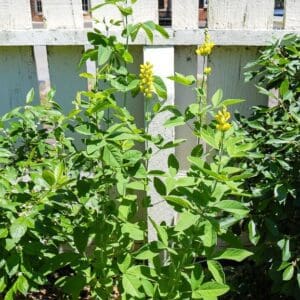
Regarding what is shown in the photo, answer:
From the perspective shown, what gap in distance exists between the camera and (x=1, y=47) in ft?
7.57

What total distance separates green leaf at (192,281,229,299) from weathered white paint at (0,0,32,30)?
1431 mm

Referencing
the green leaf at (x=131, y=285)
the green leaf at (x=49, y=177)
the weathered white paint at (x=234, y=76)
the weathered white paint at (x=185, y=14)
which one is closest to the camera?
the green leaf at (x=49, y=177)

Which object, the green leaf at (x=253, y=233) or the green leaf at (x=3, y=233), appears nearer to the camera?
the green leaf at (x=3, y=233)

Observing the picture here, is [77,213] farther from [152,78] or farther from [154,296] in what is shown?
[152,78]

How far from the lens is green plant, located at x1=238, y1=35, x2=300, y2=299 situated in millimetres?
1723

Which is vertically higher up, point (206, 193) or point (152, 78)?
point (152, 78)

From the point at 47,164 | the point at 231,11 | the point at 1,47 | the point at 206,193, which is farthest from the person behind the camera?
the point at 1,47

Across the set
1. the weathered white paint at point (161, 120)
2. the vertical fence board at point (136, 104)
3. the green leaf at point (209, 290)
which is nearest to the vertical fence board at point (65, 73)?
the vertical fence board at point (136, 104)

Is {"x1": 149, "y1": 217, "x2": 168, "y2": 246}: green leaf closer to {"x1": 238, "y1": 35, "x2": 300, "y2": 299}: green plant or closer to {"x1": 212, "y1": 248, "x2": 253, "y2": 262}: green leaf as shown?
{"x1": 212, "y1": 248, "x2": 253, "y2": 262}: green leaf

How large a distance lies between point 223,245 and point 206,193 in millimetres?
1220

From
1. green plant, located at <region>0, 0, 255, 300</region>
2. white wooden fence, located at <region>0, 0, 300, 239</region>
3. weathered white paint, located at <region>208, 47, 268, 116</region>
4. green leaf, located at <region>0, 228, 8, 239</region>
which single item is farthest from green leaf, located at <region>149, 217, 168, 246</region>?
weathered white paint, located at <region>208, 47, 268, 116</region>

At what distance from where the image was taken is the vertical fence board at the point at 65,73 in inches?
91.0

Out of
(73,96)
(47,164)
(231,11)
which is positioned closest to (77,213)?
(47,164)

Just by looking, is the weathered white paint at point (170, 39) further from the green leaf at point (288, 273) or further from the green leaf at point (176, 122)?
the green leaf at point (288, 273)
